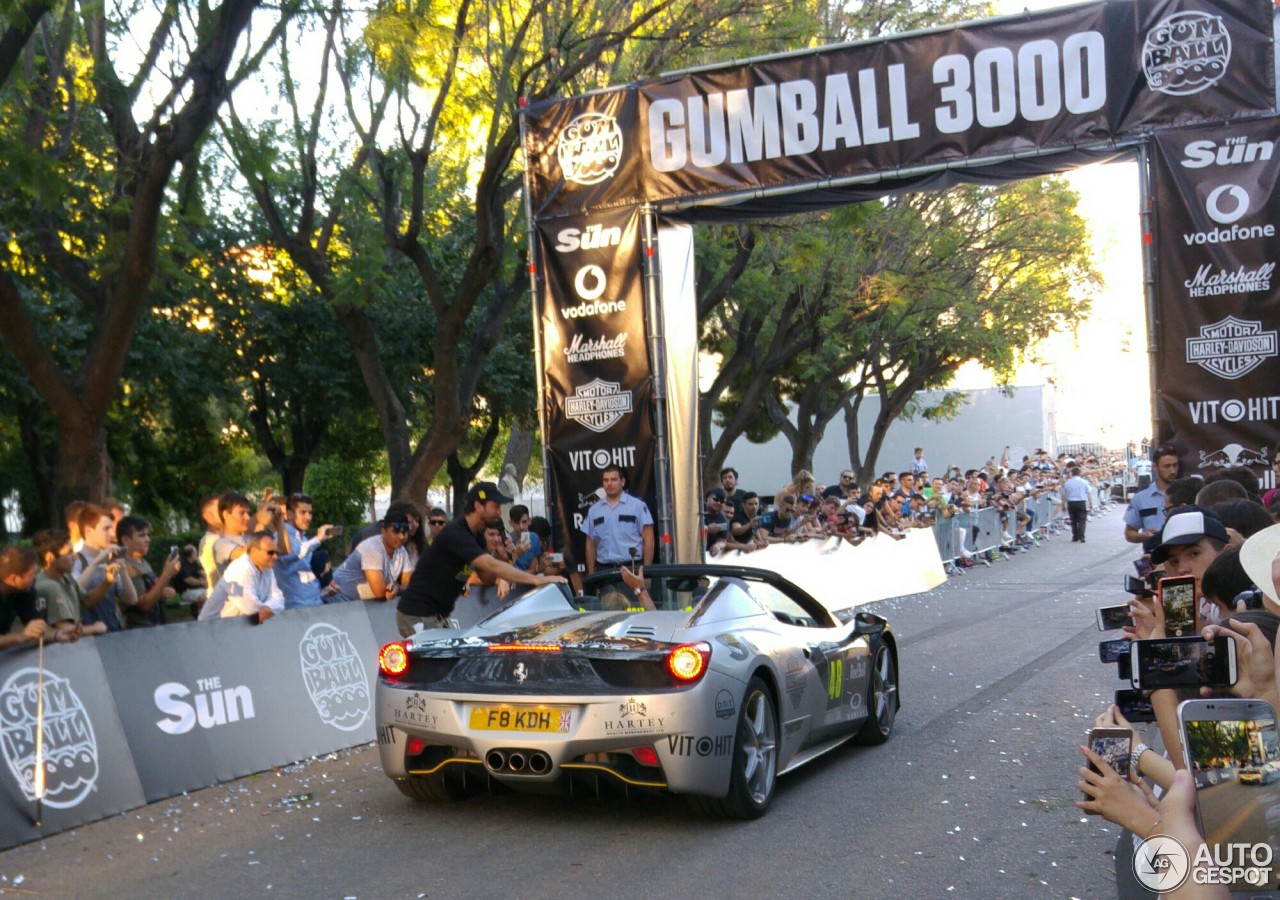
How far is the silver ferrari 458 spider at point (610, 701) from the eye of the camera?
22.1 feet

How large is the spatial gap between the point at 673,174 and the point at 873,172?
2.11 metres

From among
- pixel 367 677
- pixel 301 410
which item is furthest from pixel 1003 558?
pixel 367 677

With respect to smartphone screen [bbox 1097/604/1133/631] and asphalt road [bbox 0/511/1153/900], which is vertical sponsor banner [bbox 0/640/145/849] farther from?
smartphone screen [bbox 1097/604/1133/631]

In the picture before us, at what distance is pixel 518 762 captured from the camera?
6797 mm

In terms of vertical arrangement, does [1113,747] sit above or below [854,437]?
below

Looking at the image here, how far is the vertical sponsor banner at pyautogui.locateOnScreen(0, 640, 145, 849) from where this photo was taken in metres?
7.13

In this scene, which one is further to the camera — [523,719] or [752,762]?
[752,762]

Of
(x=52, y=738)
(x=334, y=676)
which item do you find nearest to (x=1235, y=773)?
(x=52, y=738)

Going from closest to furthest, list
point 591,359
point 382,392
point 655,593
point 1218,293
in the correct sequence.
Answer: point 655,593 < point 1218,293 < point 591,359 < point 382,392

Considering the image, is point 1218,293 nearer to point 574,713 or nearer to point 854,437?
point 574,713

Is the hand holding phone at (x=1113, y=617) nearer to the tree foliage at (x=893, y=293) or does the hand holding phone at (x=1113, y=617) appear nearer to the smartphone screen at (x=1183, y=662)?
the smartphone screen at (x=1183, y=662)

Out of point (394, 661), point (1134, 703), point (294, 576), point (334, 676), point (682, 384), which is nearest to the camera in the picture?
point (1134, 703)

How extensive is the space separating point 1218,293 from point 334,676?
8665 mm

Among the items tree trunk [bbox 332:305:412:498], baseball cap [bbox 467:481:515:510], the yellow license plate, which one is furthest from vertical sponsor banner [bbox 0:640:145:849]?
tree trunk [bbox 332:305:412:498]
